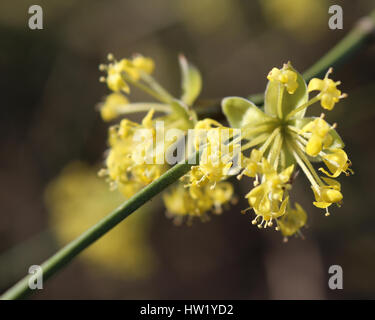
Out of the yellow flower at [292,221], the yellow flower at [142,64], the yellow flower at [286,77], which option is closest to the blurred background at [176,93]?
the yellow flower at [142,64]

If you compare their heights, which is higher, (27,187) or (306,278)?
(27,187)

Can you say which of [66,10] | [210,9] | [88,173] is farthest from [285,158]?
[66,10]

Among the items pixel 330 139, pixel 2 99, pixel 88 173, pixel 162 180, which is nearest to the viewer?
pixel 162 180

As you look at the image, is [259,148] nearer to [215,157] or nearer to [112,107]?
[215,157]

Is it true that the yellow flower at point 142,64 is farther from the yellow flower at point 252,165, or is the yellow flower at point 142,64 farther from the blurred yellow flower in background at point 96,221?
the blurred yellow flower in background at point 96,221

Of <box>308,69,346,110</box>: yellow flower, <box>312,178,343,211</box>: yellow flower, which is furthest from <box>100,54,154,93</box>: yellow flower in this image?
<box>312,178,343,211</box>: yellow flower
